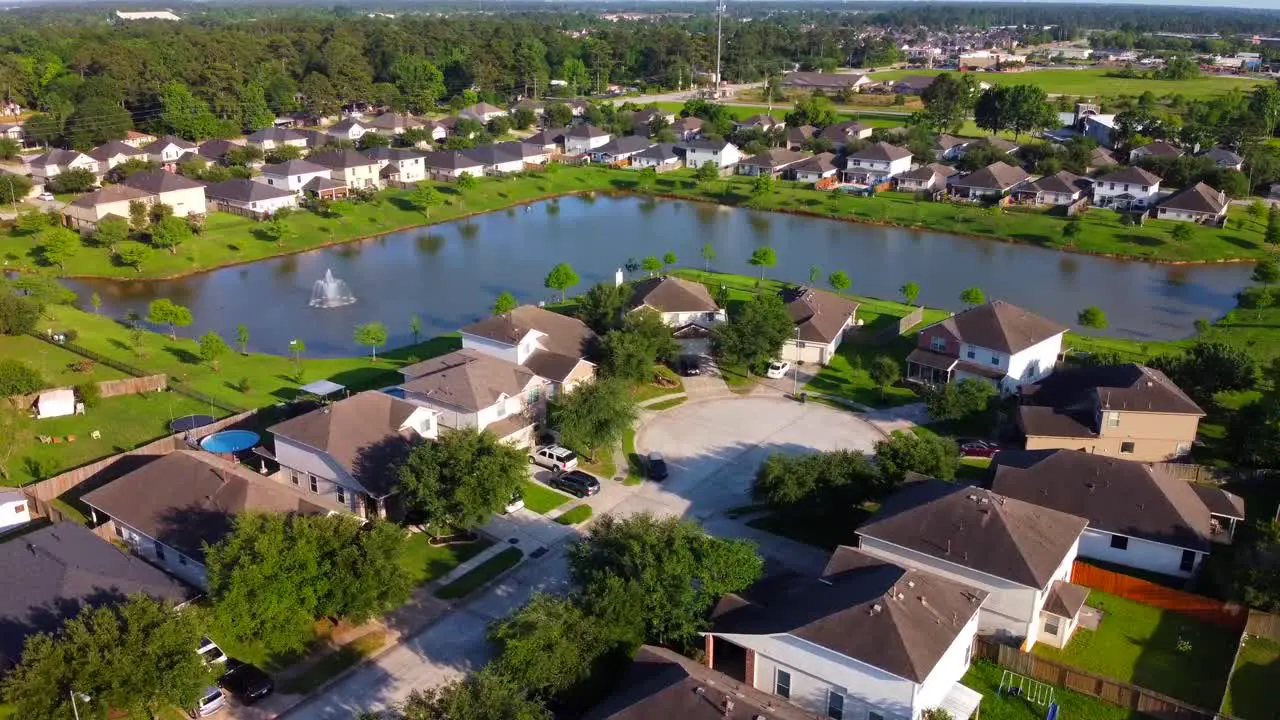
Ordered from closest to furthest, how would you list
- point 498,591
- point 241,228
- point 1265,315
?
point 498,591
point 1265,315
point 241,228

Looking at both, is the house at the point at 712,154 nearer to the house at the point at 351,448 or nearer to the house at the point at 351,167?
the house at the point at 351,167

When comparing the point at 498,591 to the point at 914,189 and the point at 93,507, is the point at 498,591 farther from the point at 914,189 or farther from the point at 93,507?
the point at 914,189

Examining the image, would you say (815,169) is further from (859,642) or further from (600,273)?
(859,642)

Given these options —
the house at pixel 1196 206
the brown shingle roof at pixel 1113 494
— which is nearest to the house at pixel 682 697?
the brown shingle roof at pixel 1113 494

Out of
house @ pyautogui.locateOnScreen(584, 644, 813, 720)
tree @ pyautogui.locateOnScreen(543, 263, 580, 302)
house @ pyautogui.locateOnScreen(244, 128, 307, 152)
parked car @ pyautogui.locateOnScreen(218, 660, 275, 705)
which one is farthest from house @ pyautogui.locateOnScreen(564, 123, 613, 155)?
house @ pyautogui.locateOnScreen(584, 644, 813, 720)

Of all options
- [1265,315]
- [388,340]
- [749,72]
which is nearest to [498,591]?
[388,340]
